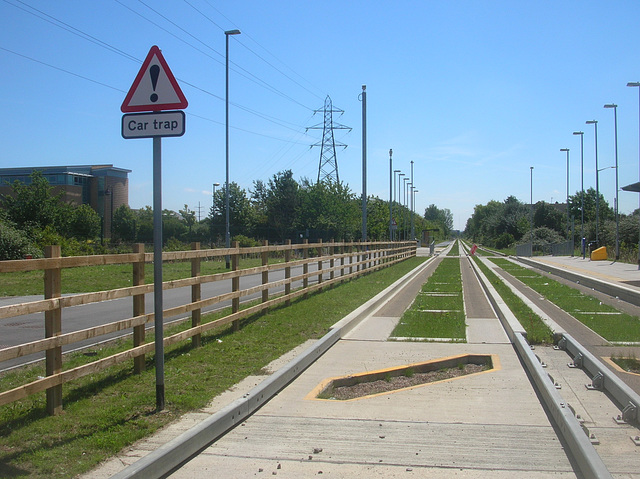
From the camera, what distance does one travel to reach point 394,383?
697 centimetres

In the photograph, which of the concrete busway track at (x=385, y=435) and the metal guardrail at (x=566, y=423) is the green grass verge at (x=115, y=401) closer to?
the concrete busway track at (x=385, y=435)

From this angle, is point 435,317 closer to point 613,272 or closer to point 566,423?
point 566,423

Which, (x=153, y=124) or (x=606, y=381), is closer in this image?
(x=153, y=124)

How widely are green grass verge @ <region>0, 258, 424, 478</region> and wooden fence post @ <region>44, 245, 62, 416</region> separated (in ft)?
0.41

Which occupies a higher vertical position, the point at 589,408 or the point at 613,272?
the point at 613,272

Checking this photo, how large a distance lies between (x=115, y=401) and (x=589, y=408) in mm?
4613

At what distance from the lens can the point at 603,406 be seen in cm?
570

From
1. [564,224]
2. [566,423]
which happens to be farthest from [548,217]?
[566,423]

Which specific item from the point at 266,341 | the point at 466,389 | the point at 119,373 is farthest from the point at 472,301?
the point at 119,373

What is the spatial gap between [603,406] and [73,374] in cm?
510

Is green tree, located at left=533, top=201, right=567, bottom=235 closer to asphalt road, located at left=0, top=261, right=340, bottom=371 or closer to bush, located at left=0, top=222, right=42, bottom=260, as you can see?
bush, located at left=0, top=222, right=42, bottom=260

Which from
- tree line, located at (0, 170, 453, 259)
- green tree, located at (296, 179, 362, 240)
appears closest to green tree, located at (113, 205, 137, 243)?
tree line, located at (0, 170, 453, 259)

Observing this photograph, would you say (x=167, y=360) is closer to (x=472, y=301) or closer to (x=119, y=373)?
(x=119, y=373)

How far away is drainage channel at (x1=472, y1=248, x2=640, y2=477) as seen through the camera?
4.23 metres
